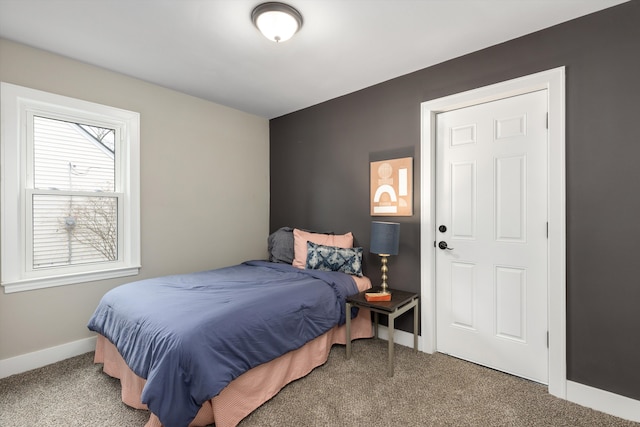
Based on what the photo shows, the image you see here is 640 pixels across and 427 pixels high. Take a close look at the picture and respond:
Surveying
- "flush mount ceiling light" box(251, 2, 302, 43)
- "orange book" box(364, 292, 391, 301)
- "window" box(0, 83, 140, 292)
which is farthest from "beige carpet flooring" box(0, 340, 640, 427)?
"flush mount ceiling light" box(251, 2, 302, 43)

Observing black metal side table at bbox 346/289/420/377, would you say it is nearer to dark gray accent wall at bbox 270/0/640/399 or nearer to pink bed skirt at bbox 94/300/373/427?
pink bed skirt at bbox 94/300/373/427

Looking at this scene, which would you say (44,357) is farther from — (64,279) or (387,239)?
(387,239)

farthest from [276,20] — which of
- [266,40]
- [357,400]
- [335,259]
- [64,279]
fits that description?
[64,279]

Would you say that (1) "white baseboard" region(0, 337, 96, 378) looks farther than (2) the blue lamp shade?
No

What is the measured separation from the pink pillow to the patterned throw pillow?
13 centimetres

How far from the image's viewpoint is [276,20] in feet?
6.17

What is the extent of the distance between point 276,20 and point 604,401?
3125 mm

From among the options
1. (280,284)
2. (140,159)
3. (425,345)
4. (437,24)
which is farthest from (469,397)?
(140,159)

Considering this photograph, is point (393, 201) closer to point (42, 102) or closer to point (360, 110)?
point (360, 110)

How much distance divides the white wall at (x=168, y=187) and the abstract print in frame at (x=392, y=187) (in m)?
1.69

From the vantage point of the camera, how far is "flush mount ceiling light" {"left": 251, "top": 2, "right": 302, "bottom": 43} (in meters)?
1.82

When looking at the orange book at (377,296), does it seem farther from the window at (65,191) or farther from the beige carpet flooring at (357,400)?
the window at (65,191)

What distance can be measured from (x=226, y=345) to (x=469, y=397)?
162 cm

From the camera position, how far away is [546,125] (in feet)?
7.00
